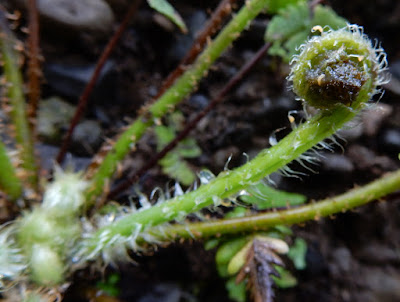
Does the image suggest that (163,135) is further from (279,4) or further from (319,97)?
(319,97)

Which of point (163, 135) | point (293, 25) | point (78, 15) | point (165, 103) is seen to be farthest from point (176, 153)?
point (78, 15)

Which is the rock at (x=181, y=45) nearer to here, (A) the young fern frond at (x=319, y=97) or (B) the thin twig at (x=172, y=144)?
(B) the thin twig at (x=172, y=144)

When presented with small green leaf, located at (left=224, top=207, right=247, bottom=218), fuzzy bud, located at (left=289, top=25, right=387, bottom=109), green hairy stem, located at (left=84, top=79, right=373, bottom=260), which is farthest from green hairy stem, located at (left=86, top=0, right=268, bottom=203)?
fuzzy bud, located at (left=289, top=25, right=387, bottom=109)

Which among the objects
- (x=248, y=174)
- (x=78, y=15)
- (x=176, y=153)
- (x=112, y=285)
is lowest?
(x=112, y=285)

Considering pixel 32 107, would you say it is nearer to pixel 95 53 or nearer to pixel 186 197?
pixel 95 53

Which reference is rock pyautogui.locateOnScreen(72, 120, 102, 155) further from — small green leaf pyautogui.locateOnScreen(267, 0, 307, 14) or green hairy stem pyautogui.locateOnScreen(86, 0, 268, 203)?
small green leaf pyautogui.locateOnScreen(267, 0, 307, 14)

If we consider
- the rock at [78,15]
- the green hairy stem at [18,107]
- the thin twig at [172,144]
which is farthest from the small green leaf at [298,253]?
the rock at [78,15]
